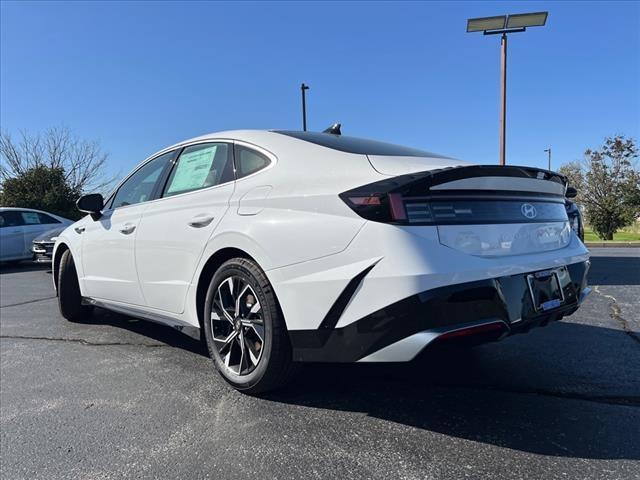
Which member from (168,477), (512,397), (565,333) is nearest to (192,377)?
(168,477)

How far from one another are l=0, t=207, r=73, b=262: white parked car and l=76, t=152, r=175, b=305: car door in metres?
8.66

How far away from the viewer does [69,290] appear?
186 inches

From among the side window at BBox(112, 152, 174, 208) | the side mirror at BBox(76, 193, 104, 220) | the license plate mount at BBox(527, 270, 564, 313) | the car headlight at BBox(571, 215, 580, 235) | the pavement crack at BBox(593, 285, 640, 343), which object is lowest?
the pavement crack at BBox(593, 285, 640, 343)

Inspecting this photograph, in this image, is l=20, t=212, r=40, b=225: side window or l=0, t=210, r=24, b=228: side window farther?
l=20, t=212, r=40, b=225: side window

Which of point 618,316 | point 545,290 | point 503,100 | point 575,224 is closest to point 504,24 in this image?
point 503,100

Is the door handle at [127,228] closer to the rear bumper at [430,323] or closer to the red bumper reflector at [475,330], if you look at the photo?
the rear bumper at [430,323]

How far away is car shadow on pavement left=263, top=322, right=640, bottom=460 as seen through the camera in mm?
2184

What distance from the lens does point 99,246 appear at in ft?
13.5

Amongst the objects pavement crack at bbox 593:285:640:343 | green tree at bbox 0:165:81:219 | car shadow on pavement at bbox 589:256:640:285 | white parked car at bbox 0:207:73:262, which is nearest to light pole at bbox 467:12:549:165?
car shadow on pavement at bbox 589:256:640:285

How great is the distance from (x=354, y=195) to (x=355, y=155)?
392 mm

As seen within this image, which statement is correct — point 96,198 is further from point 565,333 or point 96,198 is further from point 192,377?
point 565,333

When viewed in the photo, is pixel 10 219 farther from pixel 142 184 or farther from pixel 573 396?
pixel 573 396

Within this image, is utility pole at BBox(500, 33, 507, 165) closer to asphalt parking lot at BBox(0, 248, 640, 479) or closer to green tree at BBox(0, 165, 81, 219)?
asphalt parking lot at BBox(0, 248, 640, 479)

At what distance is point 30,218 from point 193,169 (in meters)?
10.7
